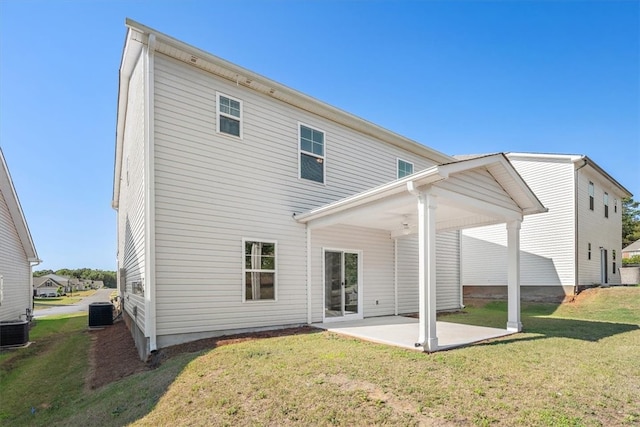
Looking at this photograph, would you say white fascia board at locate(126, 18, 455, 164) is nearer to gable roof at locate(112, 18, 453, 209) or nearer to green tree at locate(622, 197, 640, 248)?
gable roof at locate(112, 18, 453, 209)

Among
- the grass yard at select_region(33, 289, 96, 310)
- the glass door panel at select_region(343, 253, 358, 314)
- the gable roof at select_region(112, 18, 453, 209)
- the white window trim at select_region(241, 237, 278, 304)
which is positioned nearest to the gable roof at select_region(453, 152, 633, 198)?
the gable roof at select_region(112, 18, 453, 209)

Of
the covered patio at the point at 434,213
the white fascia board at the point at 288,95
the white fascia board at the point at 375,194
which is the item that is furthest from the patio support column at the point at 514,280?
the white fascia board at the point at 288,95

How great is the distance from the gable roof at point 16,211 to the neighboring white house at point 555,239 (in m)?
20.7

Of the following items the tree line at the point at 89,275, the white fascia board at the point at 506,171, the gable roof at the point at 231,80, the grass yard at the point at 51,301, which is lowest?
the tree line at the point at 89,275

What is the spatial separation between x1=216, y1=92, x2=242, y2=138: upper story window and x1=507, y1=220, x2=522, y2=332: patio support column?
702 centimetres

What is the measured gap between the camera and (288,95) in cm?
862

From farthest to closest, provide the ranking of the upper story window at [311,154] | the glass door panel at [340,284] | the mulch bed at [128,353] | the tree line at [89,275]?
the tree line at [89,275] < the glass door panel at [340,284] < the upper story window at [311,154] < the mulch bed at [128,353]

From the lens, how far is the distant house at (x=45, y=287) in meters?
42.7

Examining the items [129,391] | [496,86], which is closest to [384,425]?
[129,391]

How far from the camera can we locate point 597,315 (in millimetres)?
12031

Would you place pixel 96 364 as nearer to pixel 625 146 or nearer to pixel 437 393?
pixel 437 393

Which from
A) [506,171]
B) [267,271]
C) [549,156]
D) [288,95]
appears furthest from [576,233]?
[267,271]

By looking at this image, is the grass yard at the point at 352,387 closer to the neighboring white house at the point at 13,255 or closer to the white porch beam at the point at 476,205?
the white porch beam at the point at 476,205

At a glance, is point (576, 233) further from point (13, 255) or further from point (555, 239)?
point (13, 255)
